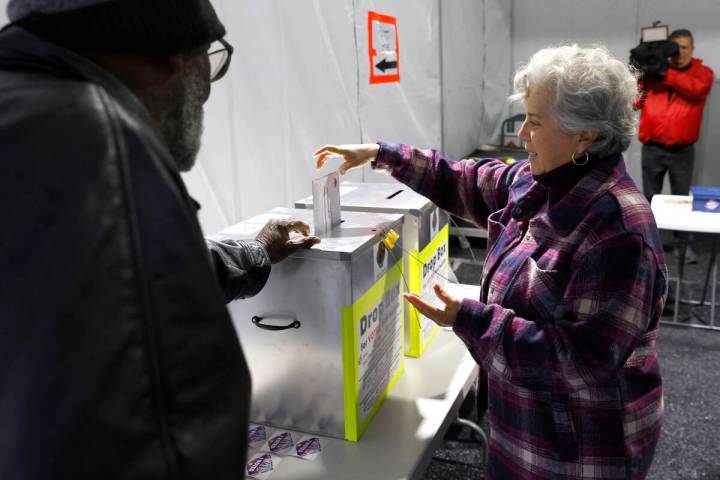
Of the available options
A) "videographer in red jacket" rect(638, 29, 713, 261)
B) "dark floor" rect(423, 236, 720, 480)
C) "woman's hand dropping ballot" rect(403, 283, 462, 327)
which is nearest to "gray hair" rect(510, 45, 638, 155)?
"woman's hand dropping ballot" rect(403, 283, 462, 327)

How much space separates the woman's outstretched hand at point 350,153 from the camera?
154 cm

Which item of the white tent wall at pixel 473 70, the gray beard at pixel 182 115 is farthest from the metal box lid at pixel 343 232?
the white tent wall at pixel 473 70

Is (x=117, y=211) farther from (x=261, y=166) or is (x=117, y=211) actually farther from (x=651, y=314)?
(x=261, y=166)

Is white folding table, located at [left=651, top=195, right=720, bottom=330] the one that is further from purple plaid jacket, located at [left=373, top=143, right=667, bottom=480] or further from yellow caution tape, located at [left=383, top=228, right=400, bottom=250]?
yellow caution tape, located at [left=383, top=228, right=400, bottom=250]

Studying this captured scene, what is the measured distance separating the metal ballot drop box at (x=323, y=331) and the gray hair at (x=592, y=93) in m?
0.42

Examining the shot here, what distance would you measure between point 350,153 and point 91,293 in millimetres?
1153

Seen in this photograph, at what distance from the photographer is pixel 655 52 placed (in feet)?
14.5

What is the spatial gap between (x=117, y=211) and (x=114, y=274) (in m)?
0.05

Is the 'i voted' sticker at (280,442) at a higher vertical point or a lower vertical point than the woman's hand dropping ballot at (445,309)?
lower

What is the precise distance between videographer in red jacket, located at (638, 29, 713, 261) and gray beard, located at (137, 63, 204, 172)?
4.32m

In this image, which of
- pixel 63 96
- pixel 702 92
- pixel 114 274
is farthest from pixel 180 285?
pixel 702 92

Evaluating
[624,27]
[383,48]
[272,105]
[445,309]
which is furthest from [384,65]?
[624,27]

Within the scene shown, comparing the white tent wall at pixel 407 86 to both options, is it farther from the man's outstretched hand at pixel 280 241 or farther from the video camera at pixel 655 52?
the man's outstretched hand at pixel 280 241

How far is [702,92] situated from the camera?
4387 millimetres
